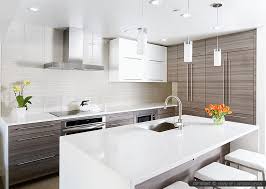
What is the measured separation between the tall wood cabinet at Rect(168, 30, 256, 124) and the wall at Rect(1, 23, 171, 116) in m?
1.71

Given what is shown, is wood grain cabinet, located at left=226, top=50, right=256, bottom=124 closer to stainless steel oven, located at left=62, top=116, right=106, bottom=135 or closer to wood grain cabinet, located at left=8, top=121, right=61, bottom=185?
stainless steel oven, located at left=62, top=116, right=106, bottom=135

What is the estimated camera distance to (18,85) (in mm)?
3049

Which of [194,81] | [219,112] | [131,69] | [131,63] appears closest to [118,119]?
[131,69]

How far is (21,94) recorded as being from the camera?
3055mm

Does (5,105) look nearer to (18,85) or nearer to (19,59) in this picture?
(18,85)

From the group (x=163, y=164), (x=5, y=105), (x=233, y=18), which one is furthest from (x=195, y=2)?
(x=5, y=105)

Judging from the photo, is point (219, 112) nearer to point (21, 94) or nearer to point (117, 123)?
point (117, 123)

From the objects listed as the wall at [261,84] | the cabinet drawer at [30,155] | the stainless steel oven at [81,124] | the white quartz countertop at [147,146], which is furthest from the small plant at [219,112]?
the cabinet drawer at [30,155]

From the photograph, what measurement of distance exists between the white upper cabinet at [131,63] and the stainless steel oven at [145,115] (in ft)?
2.29

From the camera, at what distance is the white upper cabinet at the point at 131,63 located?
12.7ft

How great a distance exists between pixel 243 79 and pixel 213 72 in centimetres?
57

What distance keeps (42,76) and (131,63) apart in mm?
→ 1683

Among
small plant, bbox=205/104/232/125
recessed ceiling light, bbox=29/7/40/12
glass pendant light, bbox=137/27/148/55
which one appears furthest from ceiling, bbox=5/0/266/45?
small plant, bbox=205/104/232/125

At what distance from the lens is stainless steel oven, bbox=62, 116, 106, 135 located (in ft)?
9.67
